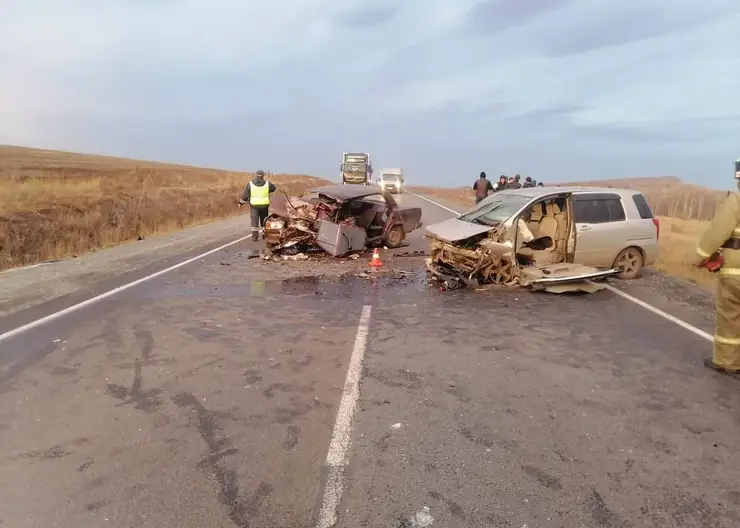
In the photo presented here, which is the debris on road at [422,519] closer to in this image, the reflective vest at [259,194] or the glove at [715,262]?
the glove at [715,262]

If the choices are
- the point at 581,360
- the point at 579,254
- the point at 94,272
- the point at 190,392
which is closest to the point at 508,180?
the point at 579,254

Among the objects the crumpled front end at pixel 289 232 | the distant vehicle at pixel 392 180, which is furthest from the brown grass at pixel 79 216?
the distant vehicle at pixel 392 180

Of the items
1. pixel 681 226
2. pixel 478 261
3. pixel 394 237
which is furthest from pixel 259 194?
pixel 681 226

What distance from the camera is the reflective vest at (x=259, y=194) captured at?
1586 cm

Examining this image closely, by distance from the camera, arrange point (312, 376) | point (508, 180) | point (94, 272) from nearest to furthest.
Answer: point (312, 376)
point (94, 272)
point (508, 180)

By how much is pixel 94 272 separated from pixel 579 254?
917 cm

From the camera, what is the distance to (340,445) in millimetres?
3934

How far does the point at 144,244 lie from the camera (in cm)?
1617

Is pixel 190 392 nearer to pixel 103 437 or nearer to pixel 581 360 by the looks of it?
pixel 103 437

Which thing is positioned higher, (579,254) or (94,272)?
(579,254)

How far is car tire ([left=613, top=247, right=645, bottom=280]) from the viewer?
10.4 meters

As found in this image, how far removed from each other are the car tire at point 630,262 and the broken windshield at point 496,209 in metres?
2.16

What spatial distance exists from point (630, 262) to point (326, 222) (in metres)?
6.28

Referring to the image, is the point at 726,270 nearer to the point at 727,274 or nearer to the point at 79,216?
the point at 727,274
